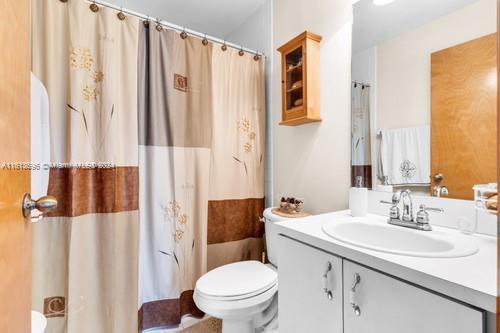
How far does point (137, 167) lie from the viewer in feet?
Result: 4.71

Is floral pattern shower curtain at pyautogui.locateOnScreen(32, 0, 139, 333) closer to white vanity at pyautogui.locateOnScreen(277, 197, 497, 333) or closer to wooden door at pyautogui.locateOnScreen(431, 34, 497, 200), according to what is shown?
white vanity at pyautogui.locateOnScreen(277, 197, 497, 333)

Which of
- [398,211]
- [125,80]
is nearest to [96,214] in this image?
[125,80]

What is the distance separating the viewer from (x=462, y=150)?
0.93 metres

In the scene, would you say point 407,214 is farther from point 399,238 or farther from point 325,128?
point 325,128

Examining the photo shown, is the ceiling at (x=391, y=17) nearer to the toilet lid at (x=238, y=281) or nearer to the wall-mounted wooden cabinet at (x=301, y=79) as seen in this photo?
the wall-mounted wooden cabinet at (x=301, y=79)

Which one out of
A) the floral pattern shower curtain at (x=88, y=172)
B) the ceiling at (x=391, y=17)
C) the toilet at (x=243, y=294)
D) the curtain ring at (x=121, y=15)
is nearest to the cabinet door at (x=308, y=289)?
the toilet at (x=243, y=294)

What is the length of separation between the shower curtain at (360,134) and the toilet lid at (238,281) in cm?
71

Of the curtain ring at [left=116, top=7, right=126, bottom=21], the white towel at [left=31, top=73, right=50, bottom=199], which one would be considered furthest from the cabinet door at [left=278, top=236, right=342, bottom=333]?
the curtain ring at [left=116, top=7, right=126, bottom=21]

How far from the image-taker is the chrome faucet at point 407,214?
938mm

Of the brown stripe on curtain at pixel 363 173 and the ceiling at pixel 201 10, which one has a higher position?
the ceiling at pixel 201 10

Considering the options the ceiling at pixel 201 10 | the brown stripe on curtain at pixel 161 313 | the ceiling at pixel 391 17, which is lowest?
the brown stripe on curtain at pixel 161 313

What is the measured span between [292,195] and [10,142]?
1.48 metres

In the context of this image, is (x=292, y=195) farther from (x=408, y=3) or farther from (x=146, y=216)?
(x=408, y=3)

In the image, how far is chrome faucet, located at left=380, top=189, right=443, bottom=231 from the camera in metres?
0.94
